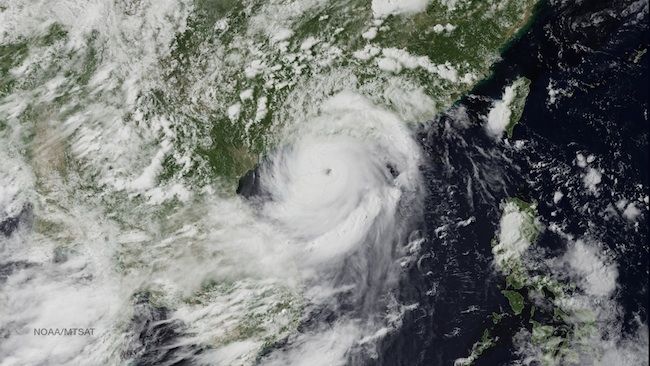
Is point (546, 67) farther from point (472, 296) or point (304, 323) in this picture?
point (304, 323)

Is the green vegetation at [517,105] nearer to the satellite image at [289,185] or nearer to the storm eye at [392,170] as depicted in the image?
the satellite image at [289,185]

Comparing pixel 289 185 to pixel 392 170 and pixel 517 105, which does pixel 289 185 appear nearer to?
pixel 392 170

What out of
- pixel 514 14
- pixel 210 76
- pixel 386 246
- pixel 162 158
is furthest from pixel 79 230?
pixel 514 14

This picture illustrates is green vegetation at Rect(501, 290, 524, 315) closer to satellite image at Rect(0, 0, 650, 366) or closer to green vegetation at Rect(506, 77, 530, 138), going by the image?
satellite image at Rect(0, 0, 650, 366)

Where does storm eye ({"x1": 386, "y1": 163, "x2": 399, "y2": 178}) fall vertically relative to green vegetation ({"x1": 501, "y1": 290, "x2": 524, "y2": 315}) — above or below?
above

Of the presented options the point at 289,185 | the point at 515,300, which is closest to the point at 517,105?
the point at 515,300

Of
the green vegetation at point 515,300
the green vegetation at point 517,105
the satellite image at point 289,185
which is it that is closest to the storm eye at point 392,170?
the satellite image at point 289,185

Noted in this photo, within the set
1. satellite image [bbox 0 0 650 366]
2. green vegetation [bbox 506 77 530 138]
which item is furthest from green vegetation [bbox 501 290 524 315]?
green vegetation [bbox 506 77 530 138]

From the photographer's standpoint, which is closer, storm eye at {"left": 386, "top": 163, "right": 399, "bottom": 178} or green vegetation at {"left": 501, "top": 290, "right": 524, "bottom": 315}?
green vegetation at {"left": 501, "top": 290, "right": 524, "bottom": 315}

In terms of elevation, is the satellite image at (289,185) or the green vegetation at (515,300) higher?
the satellite image at (289,185)
